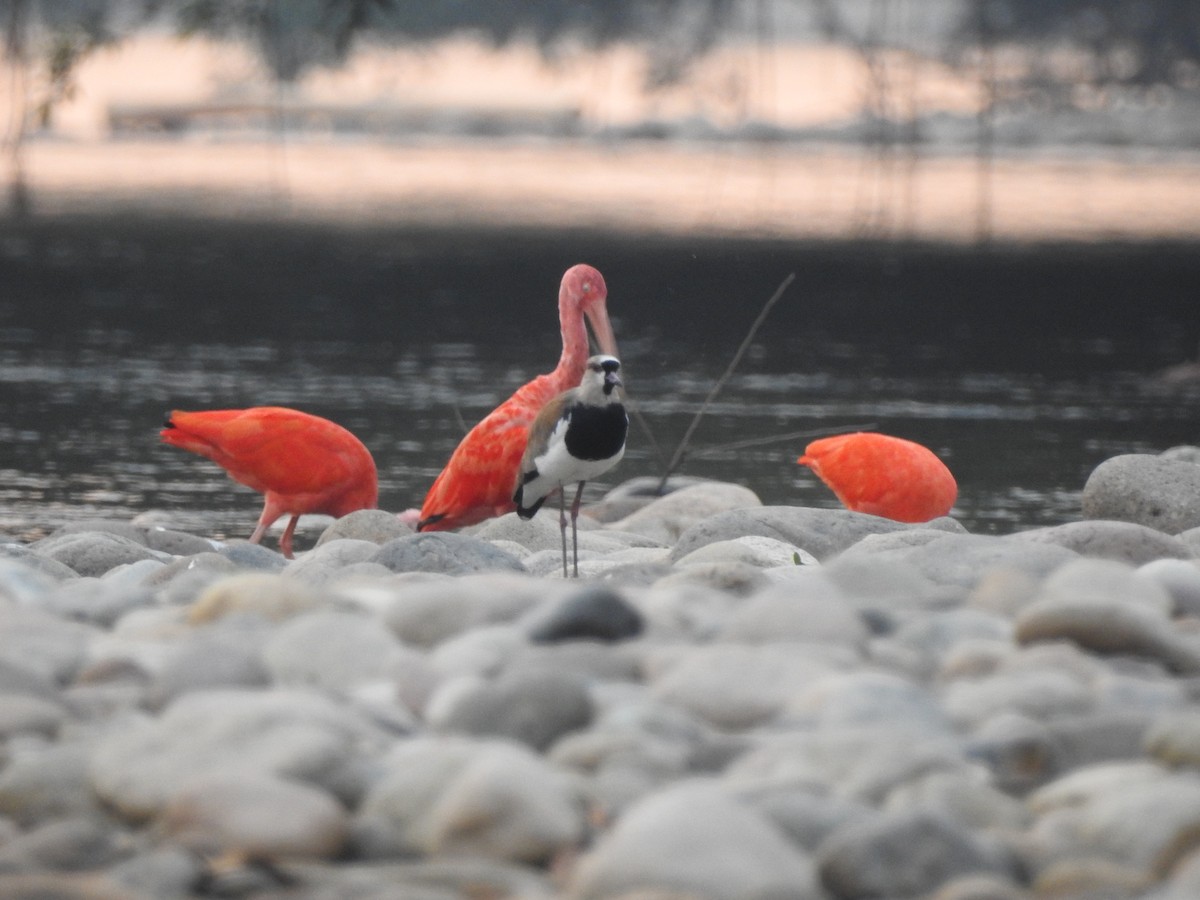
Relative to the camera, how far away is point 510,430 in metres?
8.03

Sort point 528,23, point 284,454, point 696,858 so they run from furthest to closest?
point 528,23
point 284,454
point 696,858

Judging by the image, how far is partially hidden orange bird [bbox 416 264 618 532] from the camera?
315 inches

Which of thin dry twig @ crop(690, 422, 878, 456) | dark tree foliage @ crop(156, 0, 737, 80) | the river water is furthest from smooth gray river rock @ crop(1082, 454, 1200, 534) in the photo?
dark tree foliage @ crop(156, 0, 737, 80)

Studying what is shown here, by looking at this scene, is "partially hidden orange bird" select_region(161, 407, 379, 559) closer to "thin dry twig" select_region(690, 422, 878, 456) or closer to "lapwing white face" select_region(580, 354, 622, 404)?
"lapwing white face" select_region(580, 354, 622, 404)

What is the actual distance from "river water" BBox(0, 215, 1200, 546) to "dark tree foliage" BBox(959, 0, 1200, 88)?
93.1 feet

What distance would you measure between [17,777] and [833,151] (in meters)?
62.5

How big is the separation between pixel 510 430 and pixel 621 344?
10.9 m

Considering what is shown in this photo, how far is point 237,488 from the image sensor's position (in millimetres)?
11039

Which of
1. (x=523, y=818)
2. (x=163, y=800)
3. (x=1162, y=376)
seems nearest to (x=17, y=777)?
(x=163, y=800)

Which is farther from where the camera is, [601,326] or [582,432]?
[601,326]

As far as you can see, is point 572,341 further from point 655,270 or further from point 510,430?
point 655,270

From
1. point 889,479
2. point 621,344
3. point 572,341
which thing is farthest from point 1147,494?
point 621,344

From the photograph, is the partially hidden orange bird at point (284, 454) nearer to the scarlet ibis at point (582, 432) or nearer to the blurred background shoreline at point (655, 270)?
the blurred background shoreline at point (655, 270)

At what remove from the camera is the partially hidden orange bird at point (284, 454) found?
8.60 meters
